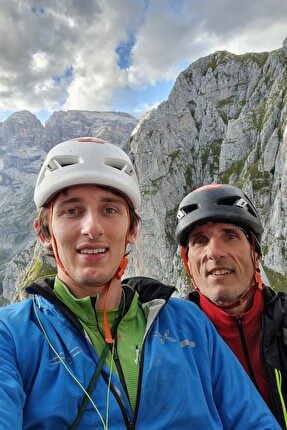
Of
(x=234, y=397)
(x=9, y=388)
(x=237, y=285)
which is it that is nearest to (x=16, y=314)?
(x=9, y=388)

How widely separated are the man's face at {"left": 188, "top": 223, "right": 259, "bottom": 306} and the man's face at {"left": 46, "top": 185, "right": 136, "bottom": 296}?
9.67 feet

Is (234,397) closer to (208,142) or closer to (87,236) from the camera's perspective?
(87,236)

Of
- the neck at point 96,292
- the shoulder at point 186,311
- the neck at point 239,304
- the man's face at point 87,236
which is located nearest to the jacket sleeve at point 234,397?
the shoulder at point 186,311

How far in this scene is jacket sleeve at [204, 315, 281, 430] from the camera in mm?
4004

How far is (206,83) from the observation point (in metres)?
182

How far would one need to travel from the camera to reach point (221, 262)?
681 cm

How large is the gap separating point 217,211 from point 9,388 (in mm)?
5567

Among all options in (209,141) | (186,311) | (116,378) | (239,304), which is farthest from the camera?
(209,141)

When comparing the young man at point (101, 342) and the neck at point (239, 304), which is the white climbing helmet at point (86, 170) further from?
the neck at point (239, 304)

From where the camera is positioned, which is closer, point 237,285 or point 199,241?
point 237,285

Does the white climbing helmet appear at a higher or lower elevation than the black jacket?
higher

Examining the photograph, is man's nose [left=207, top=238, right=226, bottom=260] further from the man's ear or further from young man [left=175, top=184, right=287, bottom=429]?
the man's ear

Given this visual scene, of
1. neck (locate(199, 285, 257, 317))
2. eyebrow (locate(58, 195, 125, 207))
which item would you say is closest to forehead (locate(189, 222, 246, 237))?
neck (locate(199, 285, 257, 317))

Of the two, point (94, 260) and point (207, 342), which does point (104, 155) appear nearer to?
point (94, 260)
